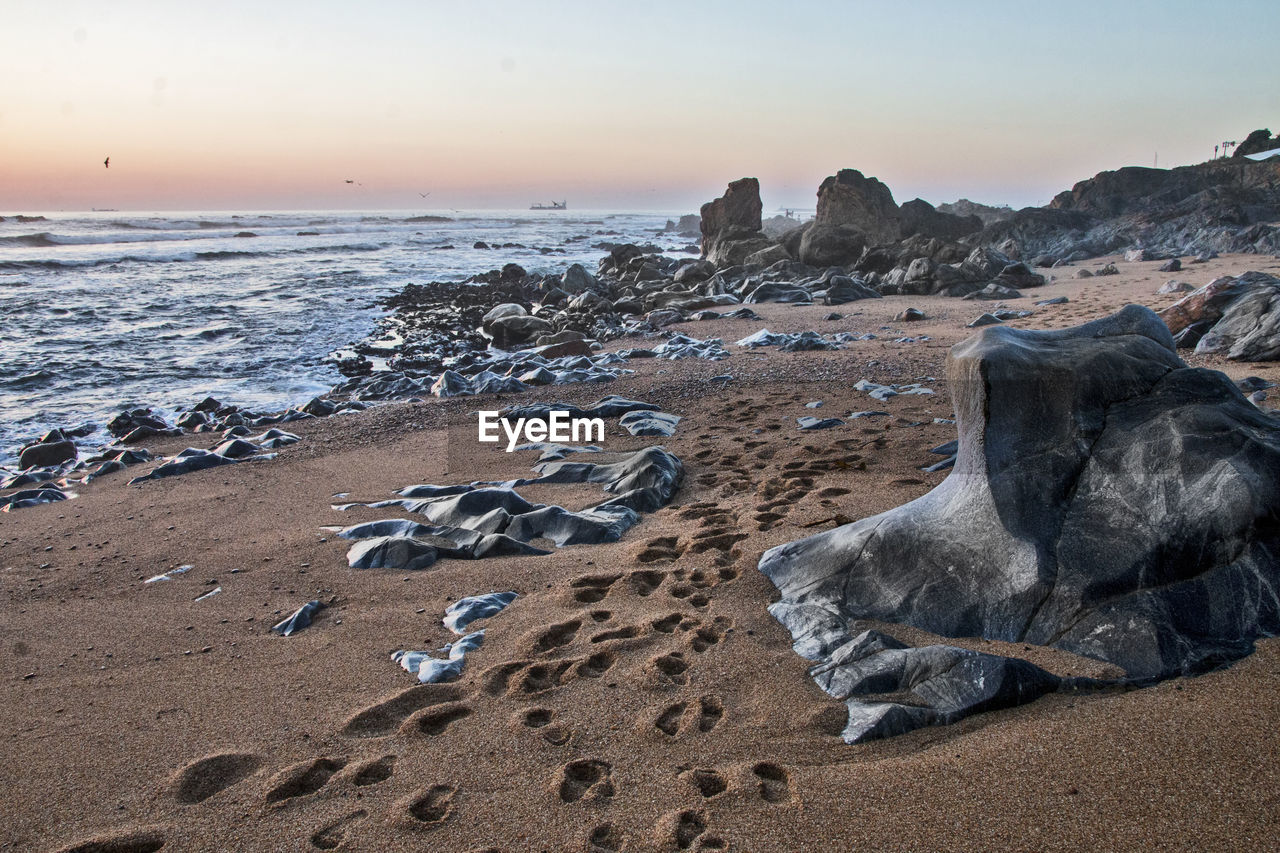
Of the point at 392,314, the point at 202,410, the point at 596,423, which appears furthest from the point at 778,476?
the point at 392,314

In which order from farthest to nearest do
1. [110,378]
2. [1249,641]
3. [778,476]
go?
[110,378], [778,476], [1249,641]

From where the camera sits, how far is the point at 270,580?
3912mm

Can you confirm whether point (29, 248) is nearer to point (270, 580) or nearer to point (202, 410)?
point (202, 410)

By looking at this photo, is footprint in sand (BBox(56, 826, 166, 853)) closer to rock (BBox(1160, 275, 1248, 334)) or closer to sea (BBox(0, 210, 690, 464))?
sea (BBox(0, 210, 690, 464))

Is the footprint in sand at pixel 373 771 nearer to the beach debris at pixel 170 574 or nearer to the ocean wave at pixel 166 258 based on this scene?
the beach debris at pixel 170 574

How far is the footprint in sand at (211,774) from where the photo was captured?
2.27 metres

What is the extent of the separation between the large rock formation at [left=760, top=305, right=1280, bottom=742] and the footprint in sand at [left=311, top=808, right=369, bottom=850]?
1.44 m

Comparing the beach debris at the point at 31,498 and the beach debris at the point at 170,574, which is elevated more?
the beach debris at the point at 170,574

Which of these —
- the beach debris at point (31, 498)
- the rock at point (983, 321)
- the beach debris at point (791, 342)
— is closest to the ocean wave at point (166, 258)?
the beach debris at point (31, 498)

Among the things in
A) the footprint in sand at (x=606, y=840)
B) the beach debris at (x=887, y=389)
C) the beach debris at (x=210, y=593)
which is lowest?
the beach debris at (x=210, y=593)

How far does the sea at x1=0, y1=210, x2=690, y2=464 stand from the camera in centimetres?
943

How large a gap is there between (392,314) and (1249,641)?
614 inches

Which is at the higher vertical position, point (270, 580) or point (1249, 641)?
point (1249, 641)

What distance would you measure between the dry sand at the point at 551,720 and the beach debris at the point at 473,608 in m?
0.06
